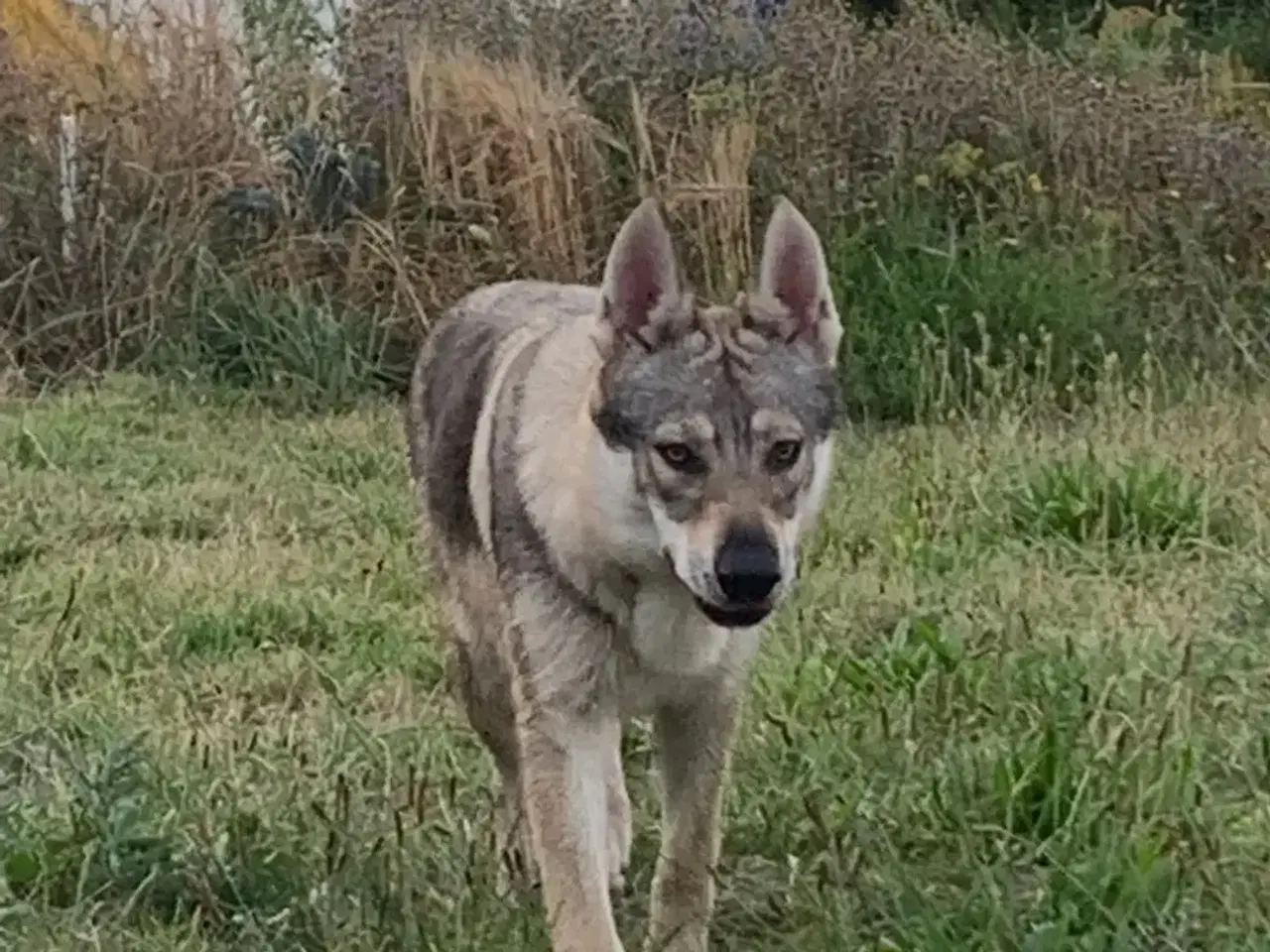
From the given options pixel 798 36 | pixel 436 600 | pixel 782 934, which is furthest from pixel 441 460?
pixel 798 36

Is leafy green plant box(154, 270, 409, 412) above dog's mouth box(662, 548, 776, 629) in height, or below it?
below

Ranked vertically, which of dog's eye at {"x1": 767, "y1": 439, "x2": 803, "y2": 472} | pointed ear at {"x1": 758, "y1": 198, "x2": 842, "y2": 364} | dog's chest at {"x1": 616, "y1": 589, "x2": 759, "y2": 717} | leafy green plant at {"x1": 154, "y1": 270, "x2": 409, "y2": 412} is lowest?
leafy green plant at {"x1": 154, "y1": 270, "x2": 409, "y2": 412}

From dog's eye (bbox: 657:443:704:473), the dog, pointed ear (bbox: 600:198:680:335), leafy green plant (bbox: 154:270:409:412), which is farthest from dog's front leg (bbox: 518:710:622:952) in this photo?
leafy green plant (bbox: 154:270:409:412)

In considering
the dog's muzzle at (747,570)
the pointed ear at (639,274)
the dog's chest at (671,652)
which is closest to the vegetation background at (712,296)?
the dog's chest at (671,652)

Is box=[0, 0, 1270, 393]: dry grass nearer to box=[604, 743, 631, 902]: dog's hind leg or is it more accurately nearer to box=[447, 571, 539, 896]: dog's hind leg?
box=[447, 571, 539, 896]: dog's hind leg

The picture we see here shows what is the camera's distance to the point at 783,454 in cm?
344

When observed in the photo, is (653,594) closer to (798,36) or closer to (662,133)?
(662,133)

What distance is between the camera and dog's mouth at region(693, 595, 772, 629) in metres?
3.28

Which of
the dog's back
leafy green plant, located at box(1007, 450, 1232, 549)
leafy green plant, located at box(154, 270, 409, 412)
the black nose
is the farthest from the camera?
leafy green plant, located at box(154, 270, 409, 412)

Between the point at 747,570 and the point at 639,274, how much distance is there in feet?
2.12

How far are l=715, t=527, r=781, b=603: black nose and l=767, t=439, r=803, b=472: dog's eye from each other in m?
0.19

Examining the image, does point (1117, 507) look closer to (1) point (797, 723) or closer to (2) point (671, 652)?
(1) point (797, 723)

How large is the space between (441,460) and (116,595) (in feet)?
5.21

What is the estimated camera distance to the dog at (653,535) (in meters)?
3.39
